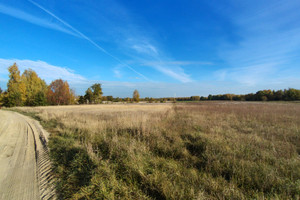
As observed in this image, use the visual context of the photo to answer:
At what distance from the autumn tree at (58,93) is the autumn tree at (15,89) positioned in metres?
11.4

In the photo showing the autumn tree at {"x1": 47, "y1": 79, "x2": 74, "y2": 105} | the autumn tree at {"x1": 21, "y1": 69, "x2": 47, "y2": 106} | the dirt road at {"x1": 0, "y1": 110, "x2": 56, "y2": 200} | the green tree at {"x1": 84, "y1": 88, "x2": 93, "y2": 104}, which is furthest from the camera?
the green tree at {"x1": 84, "y1": 88, "x2": 93, "y2": 104}

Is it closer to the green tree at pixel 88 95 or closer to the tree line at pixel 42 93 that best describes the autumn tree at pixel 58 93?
the tree line at pixel 42 93

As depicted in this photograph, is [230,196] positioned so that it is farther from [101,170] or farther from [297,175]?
[101,170]

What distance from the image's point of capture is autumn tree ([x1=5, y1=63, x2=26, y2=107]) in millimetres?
39188

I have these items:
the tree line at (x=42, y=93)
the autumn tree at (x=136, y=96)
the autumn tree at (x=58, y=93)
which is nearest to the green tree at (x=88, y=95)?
the tree line at (x=42, y=93)

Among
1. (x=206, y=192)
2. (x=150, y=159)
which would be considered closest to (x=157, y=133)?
(x=150, y=159)

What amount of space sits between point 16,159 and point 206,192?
6499 millimetres

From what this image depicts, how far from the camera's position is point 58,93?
5391cm

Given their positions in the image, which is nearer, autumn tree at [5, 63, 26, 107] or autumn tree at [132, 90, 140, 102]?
autumn tree at [5, 63, 26, 107]

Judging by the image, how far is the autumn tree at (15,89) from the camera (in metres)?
39.2

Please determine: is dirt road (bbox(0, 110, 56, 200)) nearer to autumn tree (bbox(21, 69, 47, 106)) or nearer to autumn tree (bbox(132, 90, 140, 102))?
autumn tree (bbox(21, 69, 47, 106))

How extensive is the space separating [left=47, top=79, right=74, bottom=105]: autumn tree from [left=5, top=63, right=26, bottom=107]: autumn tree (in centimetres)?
1140

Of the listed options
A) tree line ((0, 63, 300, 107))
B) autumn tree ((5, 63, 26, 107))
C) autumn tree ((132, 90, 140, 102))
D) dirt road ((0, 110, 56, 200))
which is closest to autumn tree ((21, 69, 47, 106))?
tree line ((0, 63, 300, 107))

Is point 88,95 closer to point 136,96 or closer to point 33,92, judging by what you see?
point 33,92
